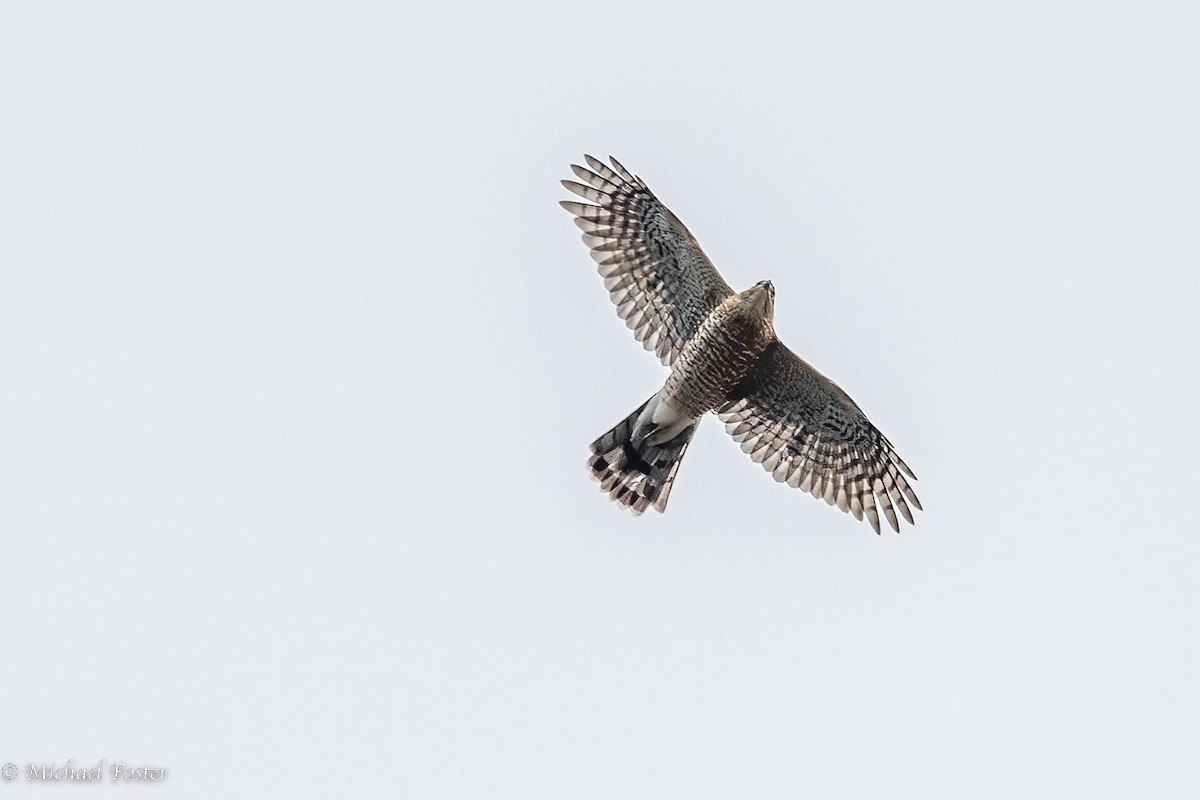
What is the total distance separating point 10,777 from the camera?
→ 18.1 metres

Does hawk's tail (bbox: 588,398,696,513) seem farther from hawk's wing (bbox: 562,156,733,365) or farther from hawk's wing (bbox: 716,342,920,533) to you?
hawk's wing (bbox: 562,156,733,365)

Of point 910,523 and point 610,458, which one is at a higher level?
point 610,458

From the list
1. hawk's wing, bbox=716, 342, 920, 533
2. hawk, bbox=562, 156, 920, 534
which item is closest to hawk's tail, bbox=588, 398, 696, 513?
hawk, bbox=562, 156, 920, 534

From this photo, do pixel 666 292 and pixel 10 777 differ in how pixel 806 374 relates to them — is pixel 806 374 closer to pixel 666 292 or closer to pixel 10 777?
pixel 666 292

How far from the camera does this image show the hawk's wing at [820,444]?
60.2ft

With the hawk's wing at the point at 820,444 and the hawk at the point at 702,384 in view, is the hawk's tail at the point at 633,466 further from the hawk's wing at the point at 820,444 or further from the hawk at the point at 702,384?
the hawk's wing at the point at 820,444

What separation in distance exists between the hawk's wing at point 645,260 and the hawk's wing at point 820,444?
1.01m

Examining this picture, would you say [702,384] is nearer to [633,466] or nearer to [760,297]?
[760,297]

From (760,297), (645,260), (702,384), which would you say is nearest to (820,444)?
(702,384)

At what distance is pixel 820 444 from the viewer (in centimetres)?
1884

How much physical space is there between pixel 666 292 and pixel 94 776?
A: 793 cm

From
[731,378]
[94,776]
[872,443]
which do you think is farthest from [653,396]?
[94,776]

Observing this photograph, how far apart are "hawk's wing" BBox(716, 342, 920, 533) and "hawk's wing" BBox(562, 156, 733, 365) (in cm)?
101

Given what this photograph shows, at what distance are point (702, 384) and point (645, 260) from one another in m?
1.53
